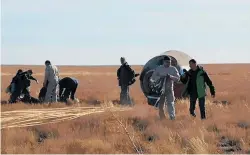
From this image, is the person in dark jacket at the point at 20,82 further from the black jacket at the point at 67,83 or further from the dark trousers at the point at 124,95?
the dark trousers at the point at 124,95

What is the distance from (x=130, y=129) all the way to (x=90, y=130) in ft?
3.00

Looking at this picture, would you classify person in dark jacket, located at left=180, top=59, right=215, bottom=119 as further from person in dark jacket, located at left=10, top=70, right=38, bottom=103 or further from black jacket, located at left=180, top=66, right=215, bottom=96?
person in dark jacket, located at left=10, top=70, right=38, bottom=103

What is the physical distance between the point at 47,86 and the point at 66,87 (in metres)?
1.11

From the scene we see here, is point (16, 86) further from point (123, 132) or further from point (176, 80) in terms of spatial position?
point (123, 132)

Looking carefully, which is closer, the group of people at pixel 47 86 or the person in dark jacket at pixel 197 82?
the person in dark jacket at pixel 197 82

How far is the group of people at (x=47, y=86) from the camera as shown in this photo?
729 inches

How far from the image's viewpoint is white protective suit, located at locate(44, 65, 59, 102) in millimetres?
18406

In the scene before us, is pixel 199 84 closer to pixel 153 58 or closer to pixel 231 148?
pixel 231 148

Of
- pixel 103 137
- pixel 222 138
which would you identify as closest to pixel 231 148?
pixel 222 138

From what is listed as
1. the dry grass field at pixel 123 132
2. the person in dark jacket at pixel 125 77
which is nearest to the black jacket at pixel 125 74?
the person in dark jacket at pixel 125 77

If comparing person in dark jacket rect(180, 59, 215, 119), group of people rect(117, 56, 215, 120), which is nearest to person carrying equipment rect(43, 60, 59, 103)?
group of people rect(117, 56, 215, 120)

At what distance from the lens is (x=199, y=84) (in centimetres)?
1353

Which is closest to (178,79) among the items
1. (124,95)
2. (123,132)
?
(123,132)

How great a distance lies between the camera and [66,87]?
64.4ft
